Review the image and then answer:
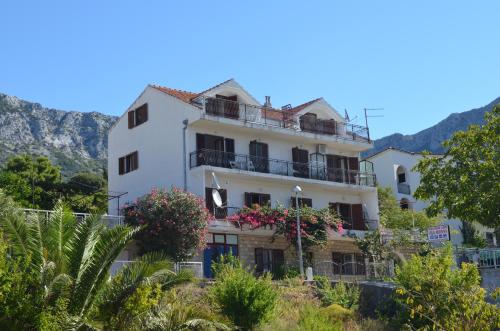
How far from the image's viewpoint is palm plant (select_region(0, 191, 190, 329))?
56.6 feet

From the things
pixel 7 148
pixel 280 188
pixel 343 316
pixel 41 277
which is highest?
pixel 7 148

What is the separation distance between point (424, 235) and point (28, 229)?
2891 cm

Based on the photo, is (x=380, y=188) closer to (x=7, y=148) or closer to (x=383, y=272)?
(x=383, y=272)

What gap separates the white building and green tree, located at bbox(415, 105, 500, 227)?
31.5 m

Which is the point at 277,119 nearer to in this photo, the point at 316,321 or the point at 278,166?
the point at 278,166

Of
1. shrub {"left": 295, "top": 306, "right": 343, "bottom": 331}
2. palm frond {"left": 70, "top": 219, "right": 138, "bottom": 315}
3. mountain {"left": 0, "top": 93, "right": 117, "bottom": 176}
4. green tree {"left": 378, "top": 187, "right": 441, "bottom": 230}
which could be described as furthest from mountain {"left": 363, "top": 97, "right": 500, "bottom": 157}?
palm frond {"left": 70, "top": 219, "right": 138, "bottom": 315}

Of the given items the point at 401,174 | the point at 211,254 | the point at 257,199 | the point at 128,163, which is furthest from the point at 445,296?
the point at 401,174

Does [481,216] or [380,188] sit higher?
[380,188]

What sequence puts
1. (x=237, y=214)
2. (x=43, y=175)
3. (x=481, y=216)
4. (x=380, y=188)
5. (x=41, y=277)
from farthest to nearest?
1. (x=43, y=175)
2. (x=380, y=188)
3. (x=237, y=214)
4. (x=481, y=216)
5. (x=41, y=277)

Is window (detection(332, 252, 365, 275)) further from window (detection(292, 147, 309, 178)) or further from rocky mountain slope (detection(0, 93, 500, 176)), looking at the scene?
rocky mountain slope (detection(0, 93, 500, 176))

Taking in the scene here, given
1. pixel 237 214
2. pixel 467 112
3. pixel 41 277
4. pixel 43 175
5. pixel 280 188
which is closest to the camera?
pixel 41 277

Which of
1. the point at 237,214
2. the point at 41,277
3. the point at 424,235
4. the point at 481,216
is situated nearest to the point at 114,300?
the point at 41,277

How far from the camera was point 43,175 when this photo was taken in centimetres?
5569

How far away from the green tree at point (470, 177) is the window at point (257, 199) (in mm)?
13634
